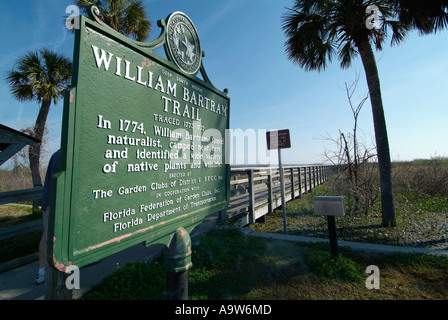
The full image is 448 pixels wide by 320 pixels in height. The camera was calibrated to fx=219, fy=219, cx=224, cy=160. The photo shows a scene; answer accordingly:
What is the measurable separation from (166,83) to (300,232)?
16.6ft

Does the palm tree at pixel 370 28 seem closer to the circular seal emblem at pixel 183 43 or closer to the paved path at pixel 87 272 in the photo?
the paved path at pixel 87 272

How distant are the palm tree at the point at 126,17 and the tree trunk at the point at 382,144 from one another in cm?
899

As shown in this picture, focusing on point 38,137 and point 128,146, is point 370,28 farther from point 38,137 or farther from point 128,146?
→ point 38,137

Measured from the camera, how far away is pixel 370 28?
569cm

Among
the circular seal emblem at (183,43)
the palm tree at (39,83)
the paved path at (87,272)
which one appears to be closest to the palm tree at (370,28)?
the paved path at (87,272)

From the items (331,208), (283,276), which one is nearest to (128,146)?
(283,276)

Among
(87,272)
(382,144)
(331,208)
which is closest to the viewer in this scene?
(87,272)

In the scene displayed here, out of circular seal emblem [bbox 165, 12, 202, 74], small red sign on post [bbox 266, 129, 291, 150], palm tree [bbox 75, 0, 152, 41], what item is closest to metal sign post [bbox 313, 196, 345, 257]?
small red sign on post [bbox 266, 129, 291, 150]

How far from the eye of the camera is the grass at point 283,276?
2469 mm

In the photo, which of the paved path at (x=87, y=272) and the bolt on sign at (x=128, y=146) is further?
the paved path at (x=87, y=272)

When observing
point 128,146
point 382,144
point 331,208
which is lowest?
point 331,208

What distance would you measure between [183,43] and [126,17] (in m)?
9.68

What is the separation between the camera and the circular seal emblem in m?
1.73
